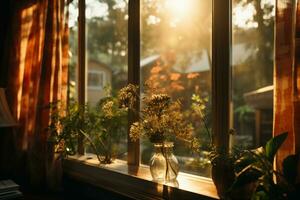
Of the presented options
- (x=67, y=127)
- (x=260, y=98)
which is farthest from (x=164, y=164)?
(x=260, y=98)

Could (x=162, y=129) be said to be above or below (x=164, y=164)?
above

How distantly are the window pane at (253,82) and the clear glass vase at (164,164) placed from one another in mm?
684

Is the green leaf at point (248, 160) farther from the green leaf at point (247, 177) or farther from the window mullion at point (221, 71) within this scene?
the window mullion at point (221, 71)

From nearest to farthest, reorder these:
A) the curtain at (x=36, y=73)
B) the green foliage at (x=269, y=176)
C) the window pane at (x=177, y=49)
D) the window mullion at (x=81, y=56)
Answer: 1. the green foliage at (x=269, y=176)
2. the curtain at (x=36, y=73)
3. the window pane at (x=177, y=49)
4. the window mullion at (x=81, y=56)

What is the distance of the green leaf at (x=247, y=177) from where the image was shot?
3.66 feet

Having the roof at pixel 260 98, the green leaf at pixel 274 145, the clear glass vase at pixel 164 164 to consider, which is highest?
the roof at pixel 260 98

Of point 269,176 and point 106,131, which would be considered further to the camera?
point 106,131

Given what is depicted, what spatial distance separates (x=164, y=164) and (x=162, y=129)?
223 millimetres

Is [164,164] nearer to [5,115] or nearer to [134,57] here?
[134,57]

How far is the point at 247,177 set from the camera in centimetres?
112

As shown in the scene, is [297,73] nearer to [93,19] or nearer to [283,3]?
[283,3]

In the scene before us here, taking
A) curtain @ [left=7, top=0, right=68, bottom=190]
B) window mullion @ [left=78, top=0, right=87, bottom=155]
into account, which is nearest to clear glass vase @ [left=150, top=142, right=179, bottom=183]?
curtain @ [left=7, top=0, right=68, bottom=190]

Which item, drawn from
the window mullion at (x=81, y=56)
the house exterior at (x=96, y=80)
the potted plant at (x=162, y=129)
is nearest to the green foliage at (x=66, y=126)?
the window mullion at (x=81, y=56)

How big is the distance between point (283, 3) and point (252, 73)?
4.14 ft
